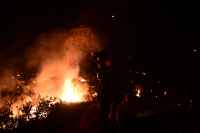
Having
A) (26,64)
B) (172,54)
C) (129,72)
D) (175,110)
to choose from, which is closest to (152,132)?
(175,110)

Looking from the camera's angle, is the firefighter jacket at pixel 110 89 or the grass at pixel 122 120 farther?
the grass at pixel 122 120

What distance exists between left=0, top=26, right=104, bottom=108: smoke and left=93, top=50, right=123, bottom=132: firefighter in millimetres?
6402

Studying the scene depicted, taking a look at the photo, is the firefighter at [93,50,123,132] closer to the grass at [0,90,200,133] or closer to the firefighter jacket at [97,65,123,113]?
the firefighter jacket at [97,65,123,113]

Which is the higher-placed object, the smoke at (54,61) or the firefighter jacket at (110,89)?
the smoke at (54,61)

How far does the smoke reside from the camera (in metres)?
9.92

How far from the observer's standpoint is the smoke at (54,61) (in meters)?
9.92

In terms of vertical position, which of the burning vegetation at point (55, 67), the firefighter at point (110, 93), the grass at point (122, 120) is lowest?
the grass at point (122, 120)

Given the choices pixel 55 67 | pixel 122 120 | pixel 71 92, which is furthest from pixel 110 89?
pixel 55 67

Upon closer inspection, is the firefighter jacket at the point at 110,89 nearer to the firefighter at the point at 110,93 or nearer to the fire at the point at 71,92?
the firefighter at the point at 110,93

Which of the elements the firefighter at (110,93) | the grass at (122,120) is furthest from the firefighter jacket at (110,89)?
the grass at (122,120)

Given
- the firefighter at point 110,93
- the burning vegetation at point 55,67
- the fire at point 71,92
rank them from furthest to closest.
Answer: the burning vegetation at point 55,67 < the fire at point 71,92 < the firefighter at point 110,93

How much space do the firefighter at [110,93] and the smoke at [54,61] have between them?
640 cm

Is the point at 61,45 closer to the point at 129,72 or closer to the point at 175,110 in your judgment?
the point at 129,72

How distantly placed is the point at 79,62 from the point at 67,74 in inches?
50.6
